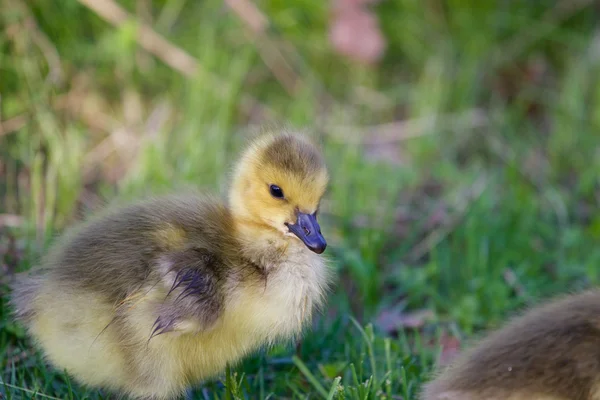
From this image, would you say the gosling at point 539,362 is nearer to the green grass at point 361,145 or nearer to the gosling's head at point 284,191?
the green grass at point 361,145

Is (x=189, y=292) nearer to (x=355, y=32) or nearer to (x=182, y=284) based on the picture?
(x=182, y=284)

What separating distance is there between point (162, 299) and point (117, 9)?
218 centimetres

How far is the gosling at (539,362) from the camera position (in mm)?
1607

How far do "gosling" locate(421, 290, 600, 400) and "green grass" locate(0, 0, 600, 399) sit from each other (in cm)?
36

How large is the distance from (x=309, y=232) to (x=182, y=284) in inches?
13.8

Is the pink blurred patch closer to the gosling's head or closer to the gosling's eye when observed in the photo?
the gosling's head

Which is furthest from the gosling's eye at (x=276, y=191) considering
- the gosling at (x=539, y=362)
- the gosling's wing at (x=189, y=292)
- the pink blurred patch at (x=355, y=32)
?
the pink blurred patch at (x=355, y=32)

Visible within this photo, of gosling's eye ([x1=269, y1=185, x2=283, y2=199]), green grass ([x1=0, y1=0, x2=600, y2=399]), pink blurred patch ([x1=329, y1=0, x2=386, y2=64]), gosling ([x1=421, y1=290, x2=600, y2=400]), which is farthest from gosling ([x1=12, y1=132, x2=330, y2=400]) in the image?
pink blurred patch ([x1=329, y1=0, x2=386, y2=64])

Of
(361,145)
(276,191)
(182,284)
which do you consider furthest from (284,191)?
(361,145)

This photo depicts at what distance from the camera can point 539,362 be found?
1645mm

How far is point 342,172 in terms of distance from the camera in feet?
11.5

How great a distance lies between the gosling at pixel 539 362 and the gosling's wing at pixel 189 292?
51 cm

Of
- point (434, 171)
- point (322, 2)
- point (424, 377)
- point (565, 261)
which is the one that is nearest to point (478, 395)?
point (424, 377)

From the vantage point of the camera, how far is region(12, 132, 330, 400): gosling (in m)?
1.85
